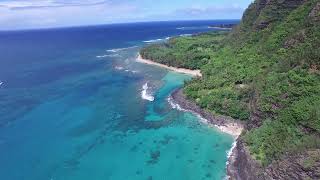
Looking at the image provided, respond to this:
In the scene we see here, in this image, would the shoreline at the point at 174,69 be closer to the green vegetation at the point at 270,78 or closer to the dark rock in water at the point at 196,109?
the green vegetation at the point at 270,78

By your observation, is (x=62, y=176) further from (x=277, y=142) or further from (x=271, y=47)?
(x=271, y=47)

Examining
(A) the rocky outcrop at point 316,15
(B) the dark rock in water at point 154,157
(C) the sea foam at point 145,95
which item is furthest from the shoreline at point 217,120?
(A) the rocky outcrop at point 316,15

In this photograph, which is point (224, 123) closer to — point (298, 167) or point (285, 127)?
point (285, 127)

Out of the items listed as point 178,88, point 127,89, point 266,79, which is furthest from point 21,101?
point 266,79

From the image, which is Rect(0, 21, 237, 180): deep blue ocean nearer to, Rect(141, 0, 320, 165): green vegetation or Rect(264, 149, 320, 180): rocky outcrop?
Rect(141, 0, 320, 165): green vegetation

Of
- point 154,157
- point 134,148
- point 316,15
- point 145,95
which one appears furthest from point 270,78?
point 145,95
